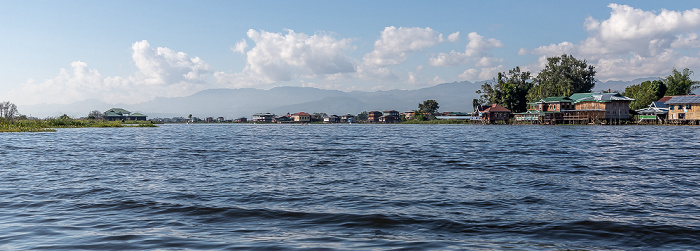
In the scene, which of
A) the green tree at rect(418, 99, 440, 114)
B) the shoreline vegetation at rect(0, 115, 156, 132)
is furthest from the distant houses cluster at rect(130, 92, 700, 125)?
the shoreline vegetation at rect(0, 115, 156, 132)

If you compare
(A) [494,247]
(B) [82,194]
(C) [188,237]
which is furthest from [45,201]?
(A) [494,247]

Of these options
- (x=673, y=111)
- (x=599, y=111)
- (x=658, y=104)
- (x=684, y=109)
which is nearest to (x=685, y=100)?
(x=684, y=109)

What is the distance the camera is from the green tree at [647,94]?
116m

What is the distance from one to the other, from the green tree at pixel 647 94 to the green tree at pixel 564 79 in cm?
1319

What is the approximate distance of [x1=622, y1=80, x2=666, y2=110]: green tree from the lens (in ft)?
380

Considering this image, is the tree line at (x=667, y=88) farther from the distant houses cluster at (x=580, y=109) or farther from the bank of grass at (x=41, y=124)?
the bank of grass at (x=41, y=124)

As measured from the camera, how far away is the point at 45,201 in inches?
454

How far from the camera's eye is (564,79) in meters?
134

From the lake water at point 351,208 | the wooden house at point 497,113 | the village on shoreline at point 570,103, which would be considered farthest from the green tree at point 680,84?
the lake water at point 351,208

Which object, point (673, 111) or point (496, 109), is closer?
point (673, 111)

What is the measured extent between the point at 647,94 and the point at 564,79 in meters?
22.4

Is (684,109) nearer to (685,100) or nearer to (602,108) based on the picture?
(685,100)

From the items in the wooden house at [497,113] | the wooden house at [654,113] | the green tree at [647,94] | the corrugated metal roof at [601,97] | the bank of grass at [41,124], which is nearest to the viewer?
the bank of grass at [41,124]

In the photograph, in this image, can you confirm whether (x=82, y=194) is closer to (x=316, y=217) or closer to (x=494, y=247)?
(x=316, y=217)
